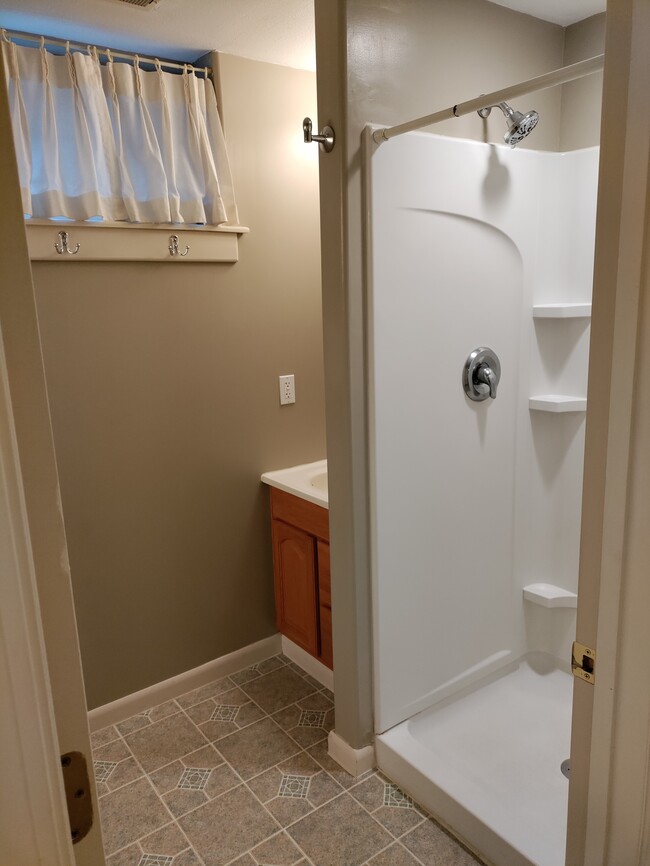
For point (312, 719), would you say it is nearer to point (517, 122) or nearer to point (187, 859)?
point (187, 859)

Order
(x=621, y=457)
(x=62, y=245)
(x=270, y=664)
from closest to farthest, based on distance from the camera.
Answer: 1. (x=621, y=457)
2. (x=62, y=245)
3. (x=270, y=664)

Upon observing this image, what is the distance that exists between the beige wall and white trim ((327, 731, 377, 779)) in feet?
0.11

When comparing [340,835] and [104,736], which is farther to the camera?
[104,736]

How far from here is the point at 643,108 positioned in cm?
80

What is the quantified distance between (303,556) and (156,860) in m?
1.09

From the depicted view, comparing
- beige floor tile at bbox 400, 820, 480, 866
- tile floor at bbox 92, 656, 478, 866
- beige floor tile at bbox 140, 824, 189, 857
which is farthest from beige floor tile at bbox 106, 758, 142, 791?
beige floor tile at bbox 400, 820, 480, 866

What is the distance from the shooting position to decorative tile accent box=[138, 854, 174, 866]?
1799 mm

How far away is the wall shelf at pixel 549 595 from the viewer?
2.45m

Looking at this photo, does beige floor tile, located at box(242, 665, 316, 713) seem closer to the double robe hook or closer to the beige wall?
the beige wall

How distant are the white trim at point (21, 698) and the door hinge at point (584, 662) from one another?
2.47 ft

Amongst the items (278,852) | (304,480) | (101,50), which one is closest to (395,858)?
(278,852)

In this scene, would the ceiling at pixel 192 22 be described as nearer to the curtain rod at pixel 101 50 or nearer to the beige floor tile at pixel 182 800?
the curtain rod at pixel 101 50

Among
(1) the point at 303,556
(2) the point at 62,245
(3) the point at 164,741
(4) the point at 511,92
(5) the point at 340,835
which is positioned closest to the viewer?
(4) the point at 511,92

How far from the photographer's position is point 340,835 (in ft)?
6.11
